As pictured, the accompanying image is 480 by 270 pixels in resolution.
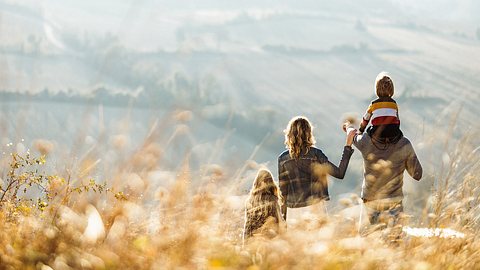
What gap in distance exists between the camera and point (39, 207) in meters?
2.79

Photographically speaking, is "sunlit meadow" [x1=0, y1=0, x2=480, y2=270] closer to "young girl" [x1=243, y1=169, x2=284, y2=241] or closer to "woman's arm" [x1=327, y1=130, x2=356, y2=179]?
"young girl" [x1=243, y1=169, x2=284, y2=241]

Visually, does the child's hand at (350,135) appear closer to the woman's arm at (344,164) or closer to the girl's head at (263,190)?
the woman's arm at (344,164)

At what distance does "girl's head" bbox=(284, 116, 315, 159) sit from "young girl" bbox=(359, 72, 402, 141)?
398mm

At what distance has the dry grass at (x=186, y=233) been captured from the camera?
2.14 metres

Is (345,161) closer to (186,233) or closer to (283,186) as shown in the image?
(283,186)

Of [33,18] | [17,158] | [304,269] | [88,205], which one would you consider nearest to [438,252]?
[304,269]

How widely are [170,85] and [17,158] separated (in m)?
68.7

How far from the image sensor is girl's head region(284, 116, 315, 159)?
4625mm

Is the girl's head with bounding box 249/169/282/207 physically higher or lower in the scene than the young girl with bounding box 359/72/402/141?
lower

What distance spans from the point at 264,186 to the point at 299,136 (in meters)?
0.57

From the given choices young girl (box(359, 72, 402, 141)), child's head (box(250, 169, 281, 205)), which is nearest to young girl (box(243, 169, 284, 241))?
child's head (box(250, 169, 281, 205))

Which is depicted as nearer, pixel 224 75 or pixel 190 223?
pixel 190 223

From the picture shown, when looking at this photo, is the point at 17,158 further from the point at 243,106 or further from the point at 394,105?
the point at 243,106

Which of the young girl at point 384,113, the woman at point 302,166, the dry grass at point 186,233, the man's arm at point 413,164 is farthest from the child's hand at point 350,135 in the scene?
the dry grass at point 186,233
